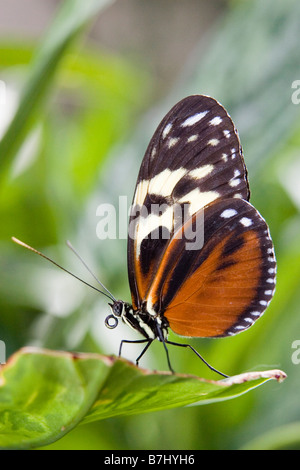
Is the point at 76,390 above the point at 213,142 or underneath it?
underneath

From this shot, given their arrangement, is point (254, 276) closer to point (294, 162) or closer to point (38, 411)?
point (38, 411)

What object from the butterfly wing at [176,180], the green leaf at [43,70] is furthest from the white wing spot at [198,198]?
the green leaf at [43,70]

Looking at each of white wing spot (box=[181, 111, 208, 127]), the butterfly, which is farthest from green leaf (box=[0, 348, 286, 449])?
white wing spot (box=[181, 111, 208, 127])

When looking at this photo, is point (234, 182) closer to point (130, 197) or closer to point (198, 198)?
point (198, 198)

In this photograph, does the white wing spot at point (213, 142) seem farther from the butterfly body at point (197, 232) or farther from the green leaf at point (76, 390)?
the green leaf at point (76, 390)

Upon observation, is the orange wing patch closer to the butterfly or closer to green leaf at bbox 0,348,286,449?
the butterfly

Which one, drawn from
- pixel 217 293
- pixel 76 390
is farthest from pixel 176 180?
pixel 76 390
